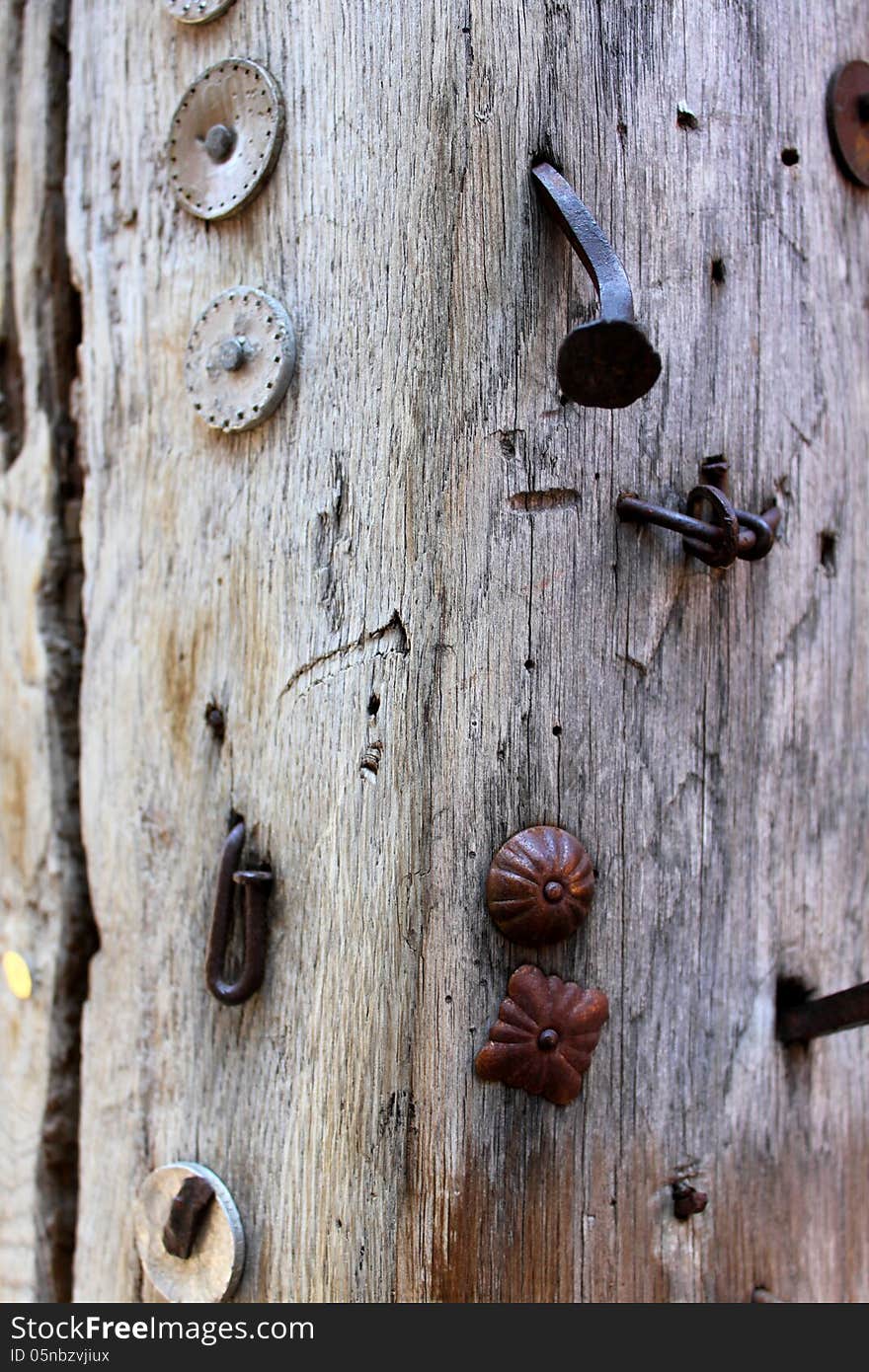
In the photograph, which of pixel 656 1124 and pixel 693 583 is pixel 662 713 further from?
pixel 656 1124

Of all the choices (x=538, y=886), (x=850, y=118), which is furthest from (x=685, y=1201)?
(x=850, y=118)

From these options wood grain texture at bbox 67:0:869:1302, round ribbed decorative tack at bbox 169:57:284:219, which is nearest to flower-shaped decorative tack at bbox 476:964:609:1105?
wood grain texture at bbox 67:0:869:1302

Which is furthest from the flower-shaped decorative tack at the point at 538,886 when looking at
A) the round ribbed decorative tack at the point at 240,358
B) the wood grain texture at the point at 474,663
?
the round ribbed decorative tack at the point at 240,358

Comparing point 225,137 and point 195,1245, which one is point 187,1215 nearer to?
point 195,1245

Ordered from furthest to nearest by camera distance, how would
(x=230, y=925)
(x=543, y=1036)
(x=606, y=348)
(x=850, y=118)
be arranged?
(x=850, y=118)
(x=230, y=925)
(x=543, y=1036)
(x=606, y=348)

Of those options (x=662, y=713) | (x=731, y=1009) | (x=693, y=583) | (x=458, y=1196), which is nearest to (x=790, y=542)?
(x=693, y=583)
